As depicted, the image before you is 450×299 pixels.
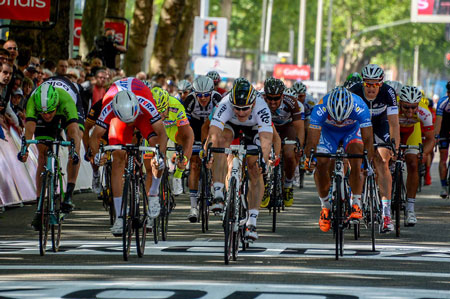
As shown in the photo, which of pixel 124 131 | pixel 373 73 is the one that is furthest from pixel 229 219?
pixel 373 73

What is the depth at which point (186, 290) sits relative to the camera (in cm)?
966

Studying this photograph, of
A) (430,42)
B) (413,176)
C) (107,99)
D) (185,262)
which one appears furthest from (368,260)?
(430,42)

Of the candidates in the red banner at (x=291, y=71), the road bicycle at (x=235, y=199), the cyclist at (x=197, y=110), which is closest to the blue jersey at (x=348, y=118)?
the road bicycle at (x=235, y=199)

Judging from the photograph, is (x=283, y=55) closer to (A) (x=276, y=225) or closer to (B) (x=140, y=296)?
(A) (x=276, y=225)

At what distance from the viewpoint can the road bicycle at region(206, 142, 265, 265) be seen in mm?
11648

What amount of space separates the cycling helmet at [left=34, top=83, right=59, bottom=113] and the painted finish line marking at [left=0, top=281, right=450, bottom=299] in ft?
11.9

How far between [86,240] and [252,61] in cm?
8403

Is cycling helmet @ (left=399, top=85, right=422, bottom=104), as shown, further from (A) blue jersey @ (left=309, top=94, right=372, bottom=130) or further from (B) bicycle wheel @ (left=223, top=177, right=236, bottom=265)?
(B) bicycle wheel @ (left=223, top=177, right=236, bottom=265)

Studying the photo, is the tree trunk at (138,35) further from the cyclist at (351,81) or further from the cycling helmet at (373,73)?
the cycling helmet at (373,73)

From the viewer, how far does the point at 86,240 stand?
544 inches

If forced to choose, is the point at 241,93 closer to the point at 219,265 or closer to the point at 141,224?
the point at 141,224

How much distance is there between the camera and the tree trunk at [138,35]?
3597cm

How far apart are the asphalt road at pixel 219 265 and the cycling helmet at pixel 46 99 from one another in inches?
58.9

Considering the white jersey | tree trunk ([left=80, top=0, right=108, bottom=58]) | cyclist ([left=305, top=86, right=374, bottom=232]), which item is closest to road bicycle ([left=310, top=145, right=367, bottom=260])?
cyclist ([left=305, top=86, right=374, bottom=232])
